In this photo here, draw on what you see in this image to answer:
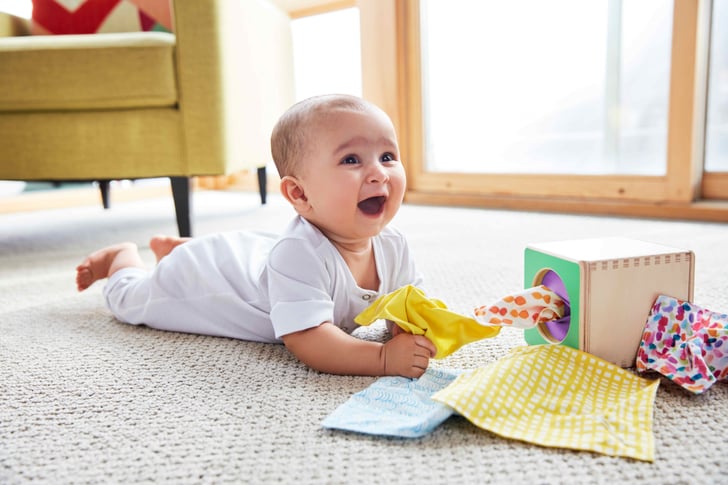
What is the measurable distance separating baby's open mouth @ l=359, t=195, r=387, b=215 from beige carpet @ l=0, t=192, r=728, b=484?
168 mm

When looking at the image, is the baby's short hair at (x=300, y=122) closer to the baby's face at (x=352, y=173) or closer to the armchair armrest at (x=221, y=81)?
the baby's face at (x=352, y=173)

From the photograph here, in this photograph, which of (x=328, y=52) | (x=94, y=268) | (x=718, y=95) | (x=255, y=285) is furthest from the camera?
(x=328, y=52)

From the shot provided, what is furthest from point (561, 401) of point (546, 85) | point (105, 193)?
point (105, 193)

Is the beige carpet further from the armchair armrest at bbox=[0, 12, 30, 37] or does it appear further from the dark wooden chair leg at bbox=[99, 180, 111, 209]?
the dark wooden chair leg at bbox=[99, 180, 111, 209]

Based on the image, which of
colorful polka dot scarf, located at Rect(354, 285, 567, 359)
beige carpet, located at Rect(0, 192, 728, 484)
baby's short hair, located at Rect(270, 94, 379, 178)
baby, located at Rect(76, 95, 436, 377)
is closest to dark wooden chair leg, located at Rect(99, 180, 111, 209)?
beige carpet, located at Rect(0, 192, 728, 484)

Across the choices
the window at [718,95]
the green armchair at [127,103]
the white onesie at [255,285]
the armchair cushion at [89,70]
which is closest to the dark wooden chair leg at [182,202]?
the green armchair at [127,103]

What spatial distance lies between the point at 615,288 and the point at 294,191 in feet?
1.14

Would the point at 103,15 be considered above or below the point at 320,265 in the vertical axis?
above

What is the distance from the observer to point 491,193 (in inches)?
79.7

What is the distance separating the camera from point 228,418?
539 mm

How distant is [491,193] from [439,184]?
21 centimetres

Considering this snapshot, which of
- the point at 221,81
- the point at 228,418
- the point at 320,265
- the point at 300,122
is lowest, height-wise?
the point at 228,418

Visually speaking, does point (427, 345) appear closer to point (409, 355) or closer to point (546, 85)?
point (409, 355)

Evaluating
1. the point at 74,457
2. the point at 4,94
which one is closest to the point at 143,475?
the point at 74,457
